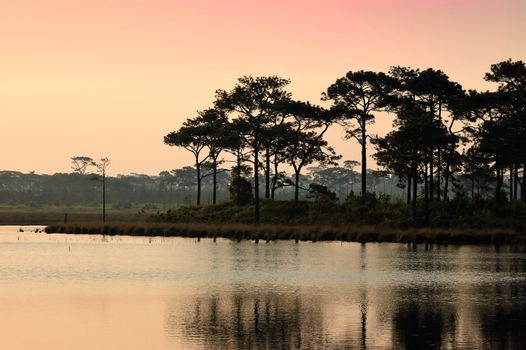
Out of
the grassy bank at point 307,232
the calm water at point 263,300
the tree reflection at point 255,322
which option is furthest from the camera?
the grassy bank at point 307,232

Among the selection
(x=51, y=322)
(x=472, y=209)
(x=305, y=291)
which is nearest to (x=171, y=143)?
(x=472, y=209)

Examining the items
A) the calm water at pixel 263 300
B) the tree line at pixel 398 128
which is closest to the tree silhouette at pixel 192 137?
the tree line at pixel 398 128

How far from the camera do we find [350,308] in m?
34.0

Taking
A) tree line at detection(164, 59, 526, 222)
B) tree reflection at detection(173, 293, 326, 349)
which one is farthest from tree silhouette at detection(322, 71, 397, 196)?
tree reflection at detection(173, 293, 326, 349)

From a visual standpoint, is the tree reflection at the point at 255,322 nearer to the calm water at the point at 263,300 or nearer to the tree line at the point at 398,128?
the calm water at the point at 263,300

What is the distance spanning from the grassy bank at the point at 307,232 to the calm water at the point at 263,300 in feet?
41.9

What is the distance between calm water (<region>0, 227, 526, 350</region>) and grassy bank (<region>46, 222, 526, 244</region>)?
1278cm

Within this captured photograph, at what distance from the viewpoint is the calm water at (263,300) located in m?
26.7

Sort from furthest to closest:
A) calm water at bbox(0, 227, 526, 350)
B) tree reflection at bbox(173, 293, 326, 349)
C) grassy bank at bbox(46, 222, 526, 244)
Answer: grassy bank at bbox(46, 222, 526, 244), calm water at bbox(0, 227, 526, 350), tree reflection at bbox(173, 293, 326, 349)

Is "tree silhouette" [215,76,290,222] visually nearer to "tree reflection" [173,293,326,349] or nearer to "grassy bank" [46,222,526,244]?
"grassy bank" [46,222,526,244]

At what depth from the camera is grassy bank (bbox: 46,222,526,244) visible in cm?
8006

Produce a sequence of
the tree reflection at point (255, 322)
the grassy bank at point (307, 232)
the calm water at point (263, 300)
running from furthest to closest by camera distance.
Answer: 1. the grassy bank at point (307, 232)
2. the calm water at point (263, 300)
3. the tree reflection at point (255, 322)

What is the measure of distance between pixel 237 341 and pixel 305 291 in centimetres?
1426

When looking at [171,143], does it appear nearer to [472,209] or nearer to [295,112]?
[295,112]
